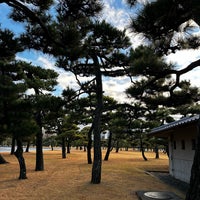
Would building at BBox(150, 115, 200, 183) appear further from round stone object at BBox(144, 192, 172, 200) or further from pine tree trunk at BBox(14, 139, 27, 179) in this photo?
pine tree trunk at BBox(14, 139, 27, 179)

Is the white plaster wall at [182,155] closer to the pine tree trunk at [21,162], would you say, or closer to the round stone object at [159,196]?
the round stone object at [159,196]

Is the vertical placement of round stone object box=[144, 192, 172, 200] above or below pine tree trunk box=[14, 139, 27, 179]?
below

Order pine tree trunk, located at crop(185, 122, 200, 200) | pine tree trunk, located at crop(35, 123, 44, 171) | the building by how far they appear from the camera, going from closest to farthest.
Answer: pine tree trunk, located at crop(185, 122, 200, 200) → the building → pine tree trunk, located at crop(35, 123, 44, 171)

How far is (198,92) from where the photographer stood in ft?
30.5

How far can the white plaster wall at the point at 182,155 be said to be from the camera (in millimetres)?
10401

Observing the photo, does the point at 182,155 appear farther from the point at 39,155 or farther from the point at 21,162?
the point at 39,155

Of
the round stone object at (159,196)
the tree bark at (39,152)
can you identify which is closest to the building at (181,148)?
the round stone object at (159,196)

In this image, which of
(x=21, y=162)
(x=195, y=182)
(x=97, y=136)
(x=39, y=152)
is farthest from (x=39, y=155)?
(x=195, y=182)

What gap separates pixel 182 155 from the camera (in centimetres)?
1148

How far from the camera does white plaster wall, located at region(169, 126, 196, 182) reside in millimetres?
10401

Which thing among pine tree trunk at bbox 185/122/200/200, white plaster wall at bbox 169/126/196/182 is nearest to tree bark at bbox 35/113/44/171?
white plaster wall at bbox 169/126/196/182

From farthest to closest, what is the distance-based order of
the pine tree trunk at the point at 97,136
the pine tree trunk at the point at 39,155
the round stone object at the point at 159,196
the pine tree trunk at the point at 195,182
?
the pine tree trunk at the point at 39,155 < the pine tree trunk at the point at 97,136 < the round stone object at the point at 159,196 < the pine tree trunk at the point at 195,182

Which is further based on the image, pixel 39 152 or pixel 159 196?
pixel 39 152

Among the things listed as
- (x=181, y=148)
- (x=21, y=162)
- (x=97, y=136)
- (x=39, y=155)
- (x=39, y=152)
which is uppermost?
(x=97, y=136)
